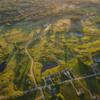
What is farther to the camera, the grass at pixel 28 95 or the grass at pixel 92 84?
the grass at pixel 92 84

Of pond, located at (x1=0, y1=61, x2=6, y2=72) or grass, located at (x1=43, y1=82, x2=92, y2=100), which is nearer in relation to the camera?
grass, located at (x1=43, y1=82, x2=92, y2=100)

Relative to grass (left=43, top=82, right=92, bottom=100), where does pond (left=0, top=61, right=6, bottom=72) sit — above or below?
above

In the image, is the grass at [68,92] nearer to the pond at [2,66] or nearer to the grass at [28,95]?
the grass at [28,95]

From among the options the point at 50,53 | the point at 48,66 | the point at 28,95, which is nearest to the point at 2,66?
the point at 28,95

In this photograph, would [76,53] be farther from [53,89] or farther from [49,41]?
[53,89]

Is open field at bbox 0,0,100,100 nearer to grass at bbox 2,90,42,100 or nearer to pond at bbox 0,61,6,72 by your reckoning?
grass at bbox 2,90,42,100

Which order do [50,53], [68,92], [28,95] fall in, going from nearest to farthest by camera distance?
[28,95] → [68,92] → [50,53]

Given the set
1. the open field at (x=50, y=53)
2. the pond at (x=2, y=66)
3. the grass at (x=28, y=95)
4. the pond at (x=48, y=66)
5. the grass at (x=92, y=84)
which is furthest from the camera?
the pond at (x=48, y=66)

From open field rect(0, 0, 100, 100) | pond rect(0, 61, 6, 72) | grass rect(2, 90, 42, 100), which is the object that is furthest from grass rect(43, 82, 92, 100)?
pond rect(0, 61, 6, 72)

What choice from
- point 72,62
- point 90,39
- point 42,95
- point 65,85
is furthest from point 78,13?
point 42,95

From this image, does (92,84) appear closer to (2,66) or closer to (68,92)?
(68,92)

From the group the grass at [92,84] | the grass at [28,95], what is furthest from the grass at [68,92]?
the grass at [28,95]
